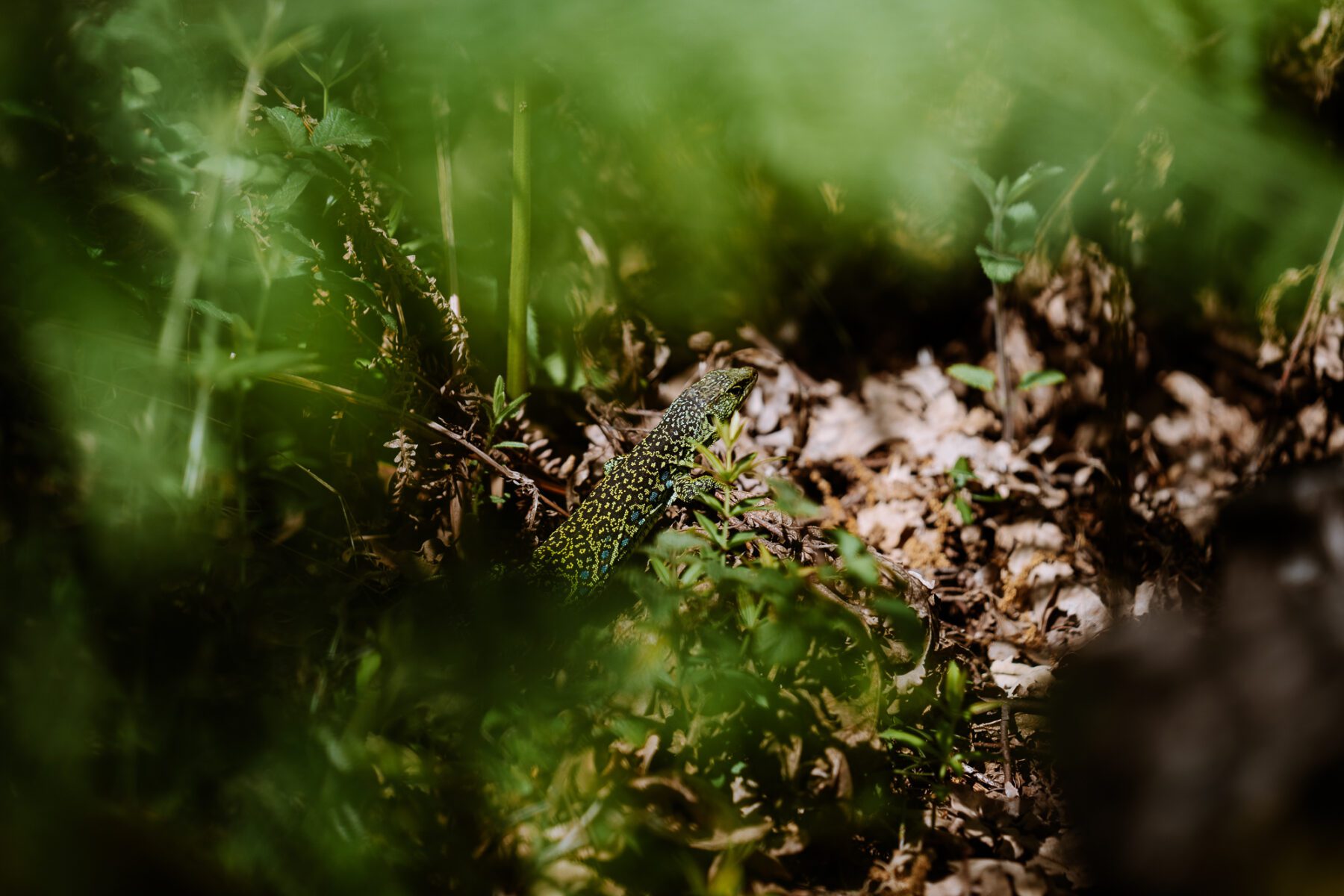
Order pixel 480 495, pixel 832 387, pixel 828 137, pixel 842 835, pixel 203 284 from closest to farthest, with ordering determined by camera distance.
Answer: pixel 842 835 → pixel 203 284 → pixel 480 495 → pixel 828 137 → pixel 832 387

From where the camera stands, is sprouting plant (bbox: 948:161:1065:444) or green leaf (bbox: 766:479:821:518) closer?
green leaf (bbox: 766:479:821:518)

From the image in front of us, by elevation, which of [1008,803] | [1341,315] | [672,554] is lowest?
[1008,803]

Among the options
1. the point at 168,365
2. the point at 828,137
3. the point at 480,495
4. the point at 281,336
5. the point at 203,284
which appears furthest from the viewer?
the point at 828,137

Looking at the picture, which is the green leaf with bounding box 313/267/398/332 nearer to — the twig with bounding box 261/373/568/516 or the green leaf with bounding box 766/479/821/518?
the twig with bounding box 261/373/568/516

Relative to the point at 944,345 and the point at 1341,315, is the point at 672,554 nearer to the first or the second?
the point at 944,345

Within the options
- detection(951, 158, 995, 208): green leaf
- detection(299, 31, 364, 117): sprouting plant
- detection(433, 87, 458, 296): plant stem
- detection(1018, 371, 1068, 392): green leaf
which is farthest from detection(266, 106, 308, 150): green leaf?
detection(1018, 371, 1068, 392): green leaf

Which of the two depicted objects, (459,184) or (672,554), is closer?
(672,554)

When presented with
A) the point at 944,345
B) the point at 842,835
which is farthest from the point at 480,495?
the point at 944,345

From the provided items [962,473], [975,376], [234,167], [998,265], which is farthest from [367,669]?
[975,376]
